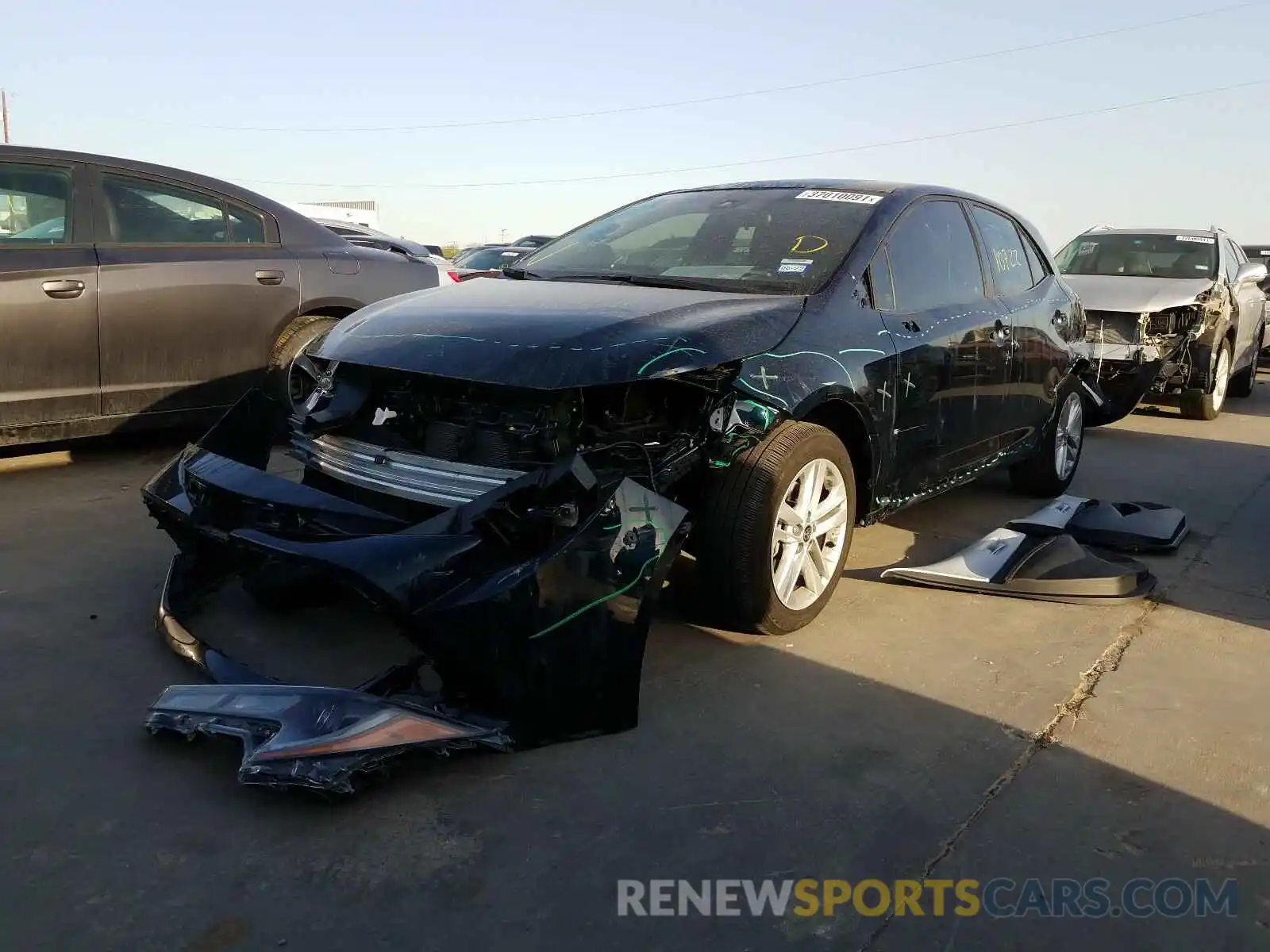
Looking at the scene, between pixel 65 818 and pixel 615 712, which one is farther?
→ pixel 615 712

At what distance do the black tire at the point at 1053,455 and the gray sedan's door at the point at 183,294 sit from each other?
14.0 feet

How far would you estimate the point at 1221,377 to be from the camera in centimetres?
959

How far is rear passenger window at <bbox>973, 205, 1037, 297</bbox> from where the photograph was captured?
203 inches

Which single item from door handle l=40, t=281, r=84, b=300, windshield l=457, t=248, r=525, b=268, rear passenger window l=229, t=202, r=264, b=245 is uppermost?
rear passenger window l=229, t=202, r=264, b=245

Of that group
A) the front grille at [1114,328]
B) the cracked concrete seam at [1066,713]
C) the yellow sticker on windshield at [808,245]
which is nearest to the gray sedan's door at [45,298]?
the yellow sticker on windshield at [808,245]

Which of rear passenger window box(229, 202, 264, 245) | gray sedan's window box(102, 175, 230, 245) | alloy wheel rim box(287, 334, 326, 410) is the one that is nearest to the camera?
alloy wheel rim box(287, 334, 326, 410)

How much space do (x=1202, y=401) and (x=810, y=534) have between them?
718 centimetres

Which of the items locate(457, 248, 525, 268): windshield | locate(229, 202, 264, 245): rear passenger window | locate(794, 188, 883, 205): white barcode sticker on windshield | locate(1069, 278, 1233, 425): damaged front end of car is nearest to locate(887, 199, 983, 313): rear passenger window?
locate(794, 188, 883, 205): white barcode sticker on windshield

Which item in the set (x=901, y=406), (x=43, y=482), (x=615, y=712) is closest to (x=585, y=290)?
(x=901, y=406)

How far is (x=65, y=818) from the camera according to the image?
2471 mm

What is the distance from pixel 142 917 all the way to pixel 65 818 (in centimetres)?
48

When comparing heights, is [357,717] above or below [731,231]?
below

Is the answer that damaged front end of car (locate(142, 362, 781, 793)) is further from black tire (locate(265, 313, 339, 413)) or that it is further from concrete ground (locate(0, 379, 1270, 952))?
black tire (locate(265, 313, 339, 413))

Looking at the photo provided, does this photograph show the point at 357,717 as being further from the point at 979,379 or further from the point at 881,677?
the point at 979,379
